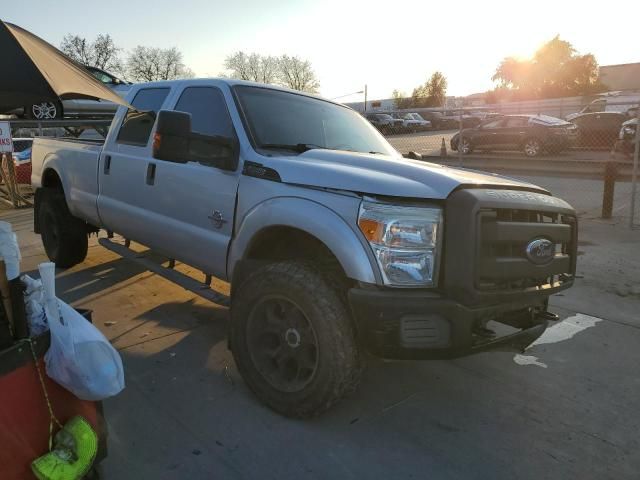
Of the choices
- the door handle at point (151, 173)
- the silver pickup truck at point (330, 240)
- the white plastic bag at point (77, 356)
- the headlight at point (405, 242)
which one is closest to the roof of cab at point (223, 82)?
the silver pickup truck at point (330, 240)

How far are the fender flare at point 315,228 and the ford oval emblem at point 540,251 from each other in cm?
87

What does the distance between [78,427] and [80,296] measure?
311cm

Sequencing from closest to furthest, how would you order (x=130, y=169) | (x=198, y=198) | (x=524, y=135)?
(x=198, y=198) < (x=130, y=169) < (x=524, y=135)

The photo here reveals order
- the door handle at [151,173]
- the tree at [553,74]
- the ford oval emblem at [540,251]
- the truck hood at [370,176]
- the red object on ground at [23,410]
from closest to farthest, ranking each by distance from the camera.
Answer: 1. the red object on ground at [23,410]
2. the truck hood at [370,176]
3. the ford oval emblem at [540,251]
4. the door handle at [151,173]
5. the tree at [553,74]

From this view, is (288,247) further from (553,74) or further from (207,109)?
(553,74)

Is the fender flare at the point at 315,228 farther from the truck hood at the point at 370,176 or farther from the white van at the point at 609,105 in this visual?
the white van at the point at 609,105

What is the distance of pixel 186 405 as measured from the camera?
3.06m

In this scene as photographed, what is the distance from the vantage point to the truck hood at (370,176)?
2.55 meters

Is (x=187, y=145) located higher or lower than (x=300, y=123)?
lower

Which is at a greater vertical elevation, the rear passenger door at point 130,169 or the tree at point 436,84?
the tree at point 436,84

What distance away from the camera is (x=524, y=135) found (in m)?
16.6

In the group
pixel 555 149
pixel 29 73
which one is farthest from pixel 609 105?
pixel 29 73

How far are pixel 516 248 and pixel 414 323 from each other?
73cm

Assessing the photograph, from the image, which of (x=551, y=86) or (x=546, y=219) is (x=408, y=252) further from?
(x=551, y=86)
